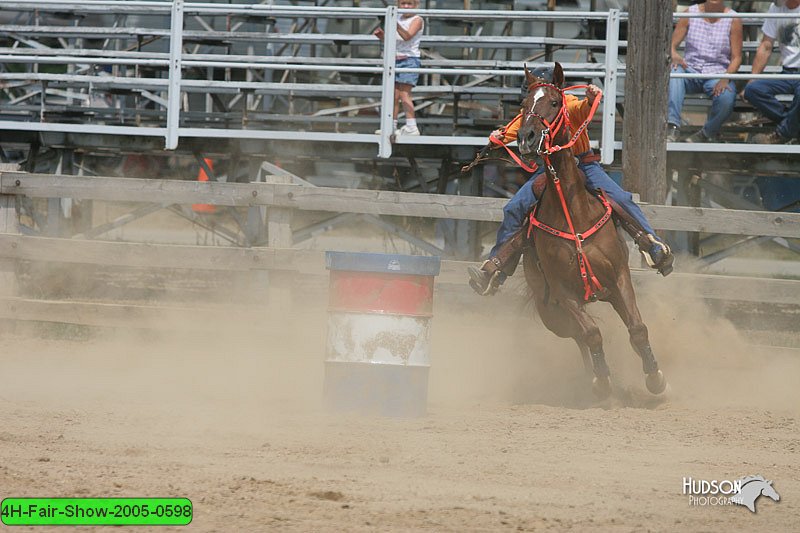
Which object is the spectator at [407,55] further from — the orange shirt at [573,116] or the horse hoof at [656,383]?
the horse hoof at [656,383]

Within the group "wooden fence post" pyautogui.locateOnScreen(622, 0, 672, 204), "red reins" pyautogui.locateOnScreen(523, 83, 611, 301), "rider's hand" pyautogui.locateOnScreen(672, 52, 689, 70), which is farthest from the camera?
"rider's hand" pyautogui.locateOnScreen(672, 52, 689, 70)

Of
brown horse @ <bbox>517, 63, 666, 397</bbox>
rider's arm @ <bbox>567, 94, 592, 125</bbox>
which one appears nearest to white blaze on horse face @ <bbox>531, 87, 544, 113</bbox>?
brown horse @ <bbox>517, 63, 666, 397</bbox>

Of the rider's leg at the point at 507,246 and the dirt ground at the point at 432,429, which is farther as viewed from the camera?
the rider's leg at the point at 507,246

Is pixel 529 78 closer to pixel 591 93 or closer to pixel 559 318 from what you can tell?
pixel 591 93

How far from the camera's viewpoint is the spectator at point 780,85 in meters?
11.9

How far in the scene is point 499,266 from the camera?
8797 mm

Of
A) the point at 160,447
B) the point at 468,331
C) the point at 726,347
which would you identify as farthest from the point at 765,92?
the point at 160,447

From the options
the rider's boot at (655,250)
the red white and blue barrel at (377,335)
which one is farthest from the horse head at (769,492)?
the rider's boot at (655,250)

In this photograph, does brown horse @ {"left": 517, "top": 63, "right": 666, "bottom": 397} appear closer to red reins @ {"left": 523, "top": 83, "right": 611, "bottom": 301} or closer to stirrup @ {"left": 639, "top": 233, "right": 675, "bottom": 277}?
red reins @ {"left": 523, "top": 83, "right": 611, "bottom": 301}

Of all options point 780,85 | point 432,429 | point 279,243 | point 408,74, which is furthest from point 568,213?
point 780,85

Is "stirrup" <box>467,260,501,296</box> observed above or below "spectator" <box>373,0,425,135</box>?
below

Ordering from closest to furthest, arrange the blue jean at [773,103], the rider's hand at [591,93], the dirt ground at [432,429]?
the dirt ground at [432,429]
the rider's hand at [591,93]
the blue jean at [773,103]

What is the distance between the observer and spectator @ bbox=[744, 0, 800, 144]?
39.0 ft

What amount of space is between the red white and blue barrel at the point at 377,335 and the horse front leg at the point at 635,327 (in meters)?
1.68
